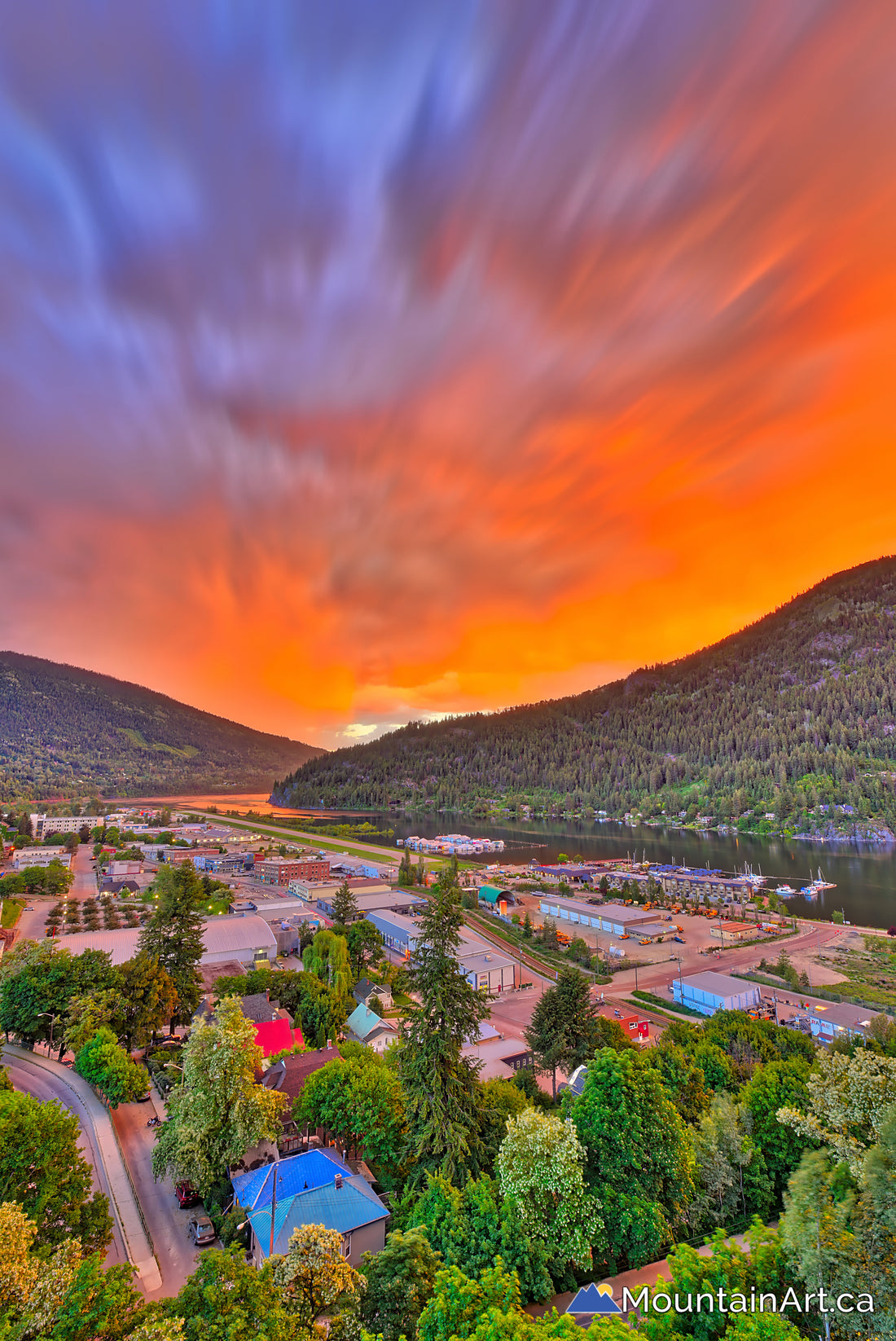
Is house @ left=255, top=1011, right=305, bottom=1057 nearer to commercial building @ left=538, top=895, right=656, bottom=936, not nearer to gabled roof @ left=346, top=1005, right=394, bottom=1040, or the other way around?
gabled roof @ left=346, top=1005, right=394, bottom=1040

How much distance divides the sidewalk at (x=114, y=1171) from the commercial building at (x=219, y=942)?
11131mm

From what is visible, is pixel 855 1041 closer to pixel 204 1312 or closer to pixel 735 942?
pixel 204 1312

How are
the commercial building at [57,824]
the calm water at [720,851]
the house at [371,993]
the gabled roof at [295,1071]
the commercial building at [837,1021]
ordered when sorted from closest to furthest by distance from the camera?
the gabled roof at [295,1071]
the commercial building at [837,1021]
the house at [371,993]
the calm water at [720,851]
the commercial building at [57,824]

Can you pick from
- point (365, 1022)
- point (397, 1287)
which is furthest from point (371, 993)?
point (397, 1287)

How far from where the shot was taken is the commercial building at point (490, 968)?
31.9m

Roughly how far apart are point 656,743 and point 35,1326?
610ft

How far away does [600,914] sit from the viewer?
47719 mm

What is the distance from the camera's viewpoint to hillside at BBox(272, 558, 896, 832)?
116375 millimetres

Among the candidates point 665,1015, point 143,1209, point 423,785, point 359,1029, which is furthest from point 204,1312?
point 423,785

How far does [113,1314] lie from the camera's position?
7758mm

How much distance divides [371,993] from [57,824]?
283ft

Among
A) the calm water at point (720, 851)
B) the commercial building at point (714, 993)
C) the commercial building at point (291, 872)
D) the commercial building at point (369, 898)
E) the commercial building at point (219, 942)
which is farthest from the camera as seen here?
the commercial building at point (291, 872)

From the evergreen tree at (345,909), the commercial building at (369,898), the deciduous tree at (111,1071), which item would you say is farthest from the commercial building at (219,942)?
the deciduous tree at (111,1071)

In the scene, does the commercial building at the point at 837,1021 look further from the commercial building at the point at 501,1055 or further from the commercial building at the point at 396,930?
the commercial building at the point at 396,930
